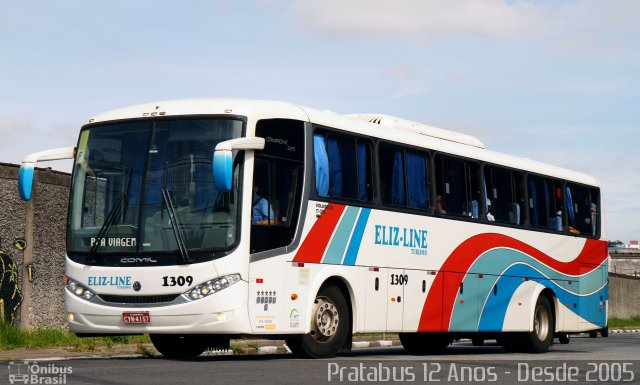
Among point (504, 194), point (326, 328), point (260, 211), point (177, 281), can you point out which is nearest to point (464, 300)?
point (504, 194)

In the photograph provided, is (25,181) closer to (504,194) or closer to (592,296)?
(504,194)

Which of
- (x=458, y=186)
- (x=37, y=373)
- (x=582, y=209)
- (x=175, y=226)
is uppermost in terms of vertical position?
(x=582, y=209)

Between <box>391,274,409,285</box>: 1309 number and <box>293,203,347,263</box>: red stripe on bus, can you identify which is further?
<box>391,274,409,285</box>: 1309 number

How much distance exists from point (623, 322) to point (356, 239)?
31849 mm

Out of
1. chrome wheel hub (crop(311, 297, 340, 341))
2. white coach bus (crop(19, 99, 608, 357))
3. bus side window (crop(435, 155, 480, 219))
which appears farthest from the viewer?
bus side window (crop(435, 155, 480, 219))

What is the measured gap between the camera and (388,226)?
1727 cm

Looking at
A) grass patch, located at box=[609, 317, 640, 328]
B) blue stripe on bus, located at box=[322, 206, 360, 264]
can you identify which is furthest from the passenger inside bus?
grass patch, located at box=[609, 317, 640, 328]

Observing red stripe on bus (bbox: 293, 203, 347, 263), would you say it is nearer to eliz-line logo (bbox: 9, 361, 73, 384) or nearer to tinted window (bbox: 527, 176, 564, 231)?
eliz-line logo (bbox: 9, 361, 73, 384)

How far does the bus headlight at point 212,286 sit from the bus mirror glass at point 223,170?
50.0 inches

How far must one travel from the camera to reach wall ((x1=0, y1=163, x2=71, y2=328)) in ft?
62.3

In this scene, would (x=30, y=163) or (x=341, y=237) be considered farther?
(x=341, y=237)

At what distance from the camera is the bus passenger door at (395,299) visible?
1727 cm

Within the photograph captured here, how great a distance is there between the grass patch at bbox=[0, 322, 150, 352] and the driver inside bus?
4.55 m

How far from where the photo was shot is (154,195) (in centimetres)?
1444
